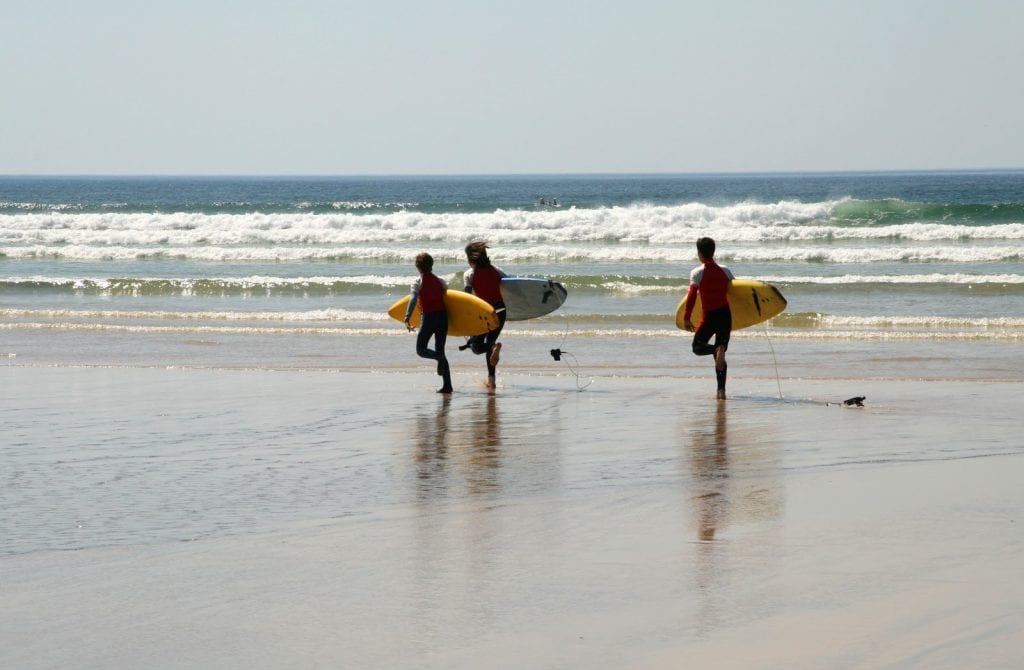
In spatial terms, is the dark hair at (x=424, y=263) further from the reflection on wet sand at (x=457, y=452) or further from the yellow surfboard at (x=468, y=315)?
the reflection on wet sand at (x=457, y=452)

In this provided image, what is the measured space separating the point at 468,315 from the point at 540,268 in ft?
57.5

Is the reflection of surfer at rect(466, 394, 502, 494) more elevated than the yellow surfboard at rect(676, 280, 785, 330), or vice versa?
the yellow surfboard at rect(676, 280, 785, 330)

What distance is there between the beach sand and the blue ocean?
5854 mm

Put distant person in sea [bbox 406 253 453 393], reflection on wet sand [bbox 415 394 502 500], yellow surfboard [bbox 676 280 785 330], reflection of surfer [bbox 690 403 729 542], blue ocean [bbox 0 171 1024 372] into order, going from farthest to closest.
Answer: blue ocean [bbox 0 171 1024 372] → yellow surfboard [bbox 676 280 785 330] → distant person in sea [bbox 406 253 453 393] → reflection on wet sand [bbox 415 394 502 500] → reflection of surfer [bbox 690 403 729 542]

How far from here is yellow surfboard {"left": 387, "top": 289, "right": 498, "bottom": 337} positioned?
40.1 ft

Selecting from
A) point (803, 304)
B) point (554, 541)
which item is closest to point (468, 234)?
point (803, 304)

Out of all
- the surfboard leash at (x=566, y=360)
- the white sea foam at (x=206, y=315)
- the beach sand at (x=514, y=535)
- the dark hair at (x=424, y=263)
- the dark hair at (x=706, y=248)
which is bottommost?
the white sea foam at (x=206, y=315)

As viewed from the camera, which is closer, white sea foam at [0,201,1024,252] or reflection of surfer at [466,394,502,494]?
reflection of surfer at [466,394,502,494]

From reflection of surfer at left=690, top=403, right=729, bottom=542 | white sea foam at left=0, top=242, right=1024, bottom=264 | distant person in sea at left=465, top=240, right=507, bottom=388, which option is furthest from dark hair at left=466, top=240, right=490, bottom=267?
white sea foam at left=0, top=242, right=1024, bottom=264

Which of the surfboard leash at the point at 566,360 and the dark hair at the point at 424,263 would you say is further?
the surfboard leash at the point at 566,360

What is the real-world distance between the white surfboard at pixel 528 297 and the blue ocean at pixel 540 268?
7.92ft

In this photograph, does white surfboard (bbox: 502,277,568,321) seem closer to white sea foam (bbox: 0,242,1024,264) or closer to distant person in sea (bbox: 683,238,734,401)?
distant person in sea (bbox: 683,238,734,401)

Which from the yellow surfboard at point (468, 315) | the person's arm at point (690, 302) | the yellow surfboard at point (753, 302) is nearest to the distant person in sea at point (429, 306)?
the yellow surfboard at point (468, 315)

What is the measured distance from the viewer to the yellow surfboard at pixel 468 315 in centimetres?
1223
